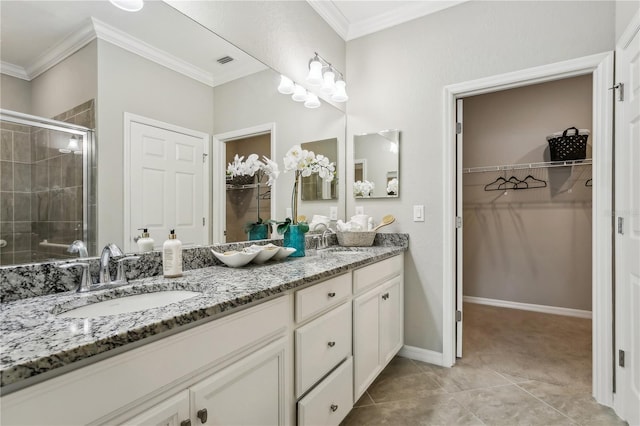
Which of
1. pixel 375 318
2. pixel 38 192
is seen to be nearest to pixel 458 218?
pixel 375 318

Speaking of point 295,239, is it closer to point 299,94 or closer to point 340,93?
point 299,94

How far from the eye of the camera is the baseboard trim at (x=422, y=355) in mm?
2366

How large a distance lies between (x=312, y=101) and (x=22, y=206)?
1862 mm

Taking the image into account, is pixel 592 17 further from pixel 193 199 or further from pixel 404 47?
pixel 193 199

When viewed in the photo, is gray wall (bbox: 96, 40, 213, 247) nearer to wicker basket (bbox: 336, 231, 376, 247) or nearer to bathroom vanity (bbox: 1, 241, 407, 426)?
bathroom vanity (bbox: 1, 241, 407, 426)

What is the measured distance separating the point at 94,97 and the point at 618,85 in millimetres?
2510

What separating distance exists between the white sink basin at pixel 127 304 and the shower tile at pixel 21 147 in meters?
0.49

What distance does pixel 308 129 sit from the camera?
243 cm

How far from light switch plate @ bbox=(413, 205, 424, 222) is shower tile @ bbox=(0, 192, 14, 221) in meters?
2.20

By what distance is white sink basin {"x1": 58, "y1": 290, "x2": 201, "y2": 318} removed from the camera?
962mm

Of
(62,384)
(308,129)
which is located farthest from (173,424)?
(308,129)

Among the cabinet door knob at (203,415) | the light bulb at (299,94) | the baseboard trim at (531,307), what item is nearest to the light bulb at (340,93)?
the light bulb at (299,94)

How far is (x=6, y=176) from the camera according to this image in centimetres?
98

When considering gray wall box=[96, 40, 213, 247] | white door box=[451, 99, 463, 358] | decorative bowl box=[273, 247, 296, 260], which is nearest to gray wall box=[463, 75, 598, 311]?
white door box=[451, 99, 463, 358]
